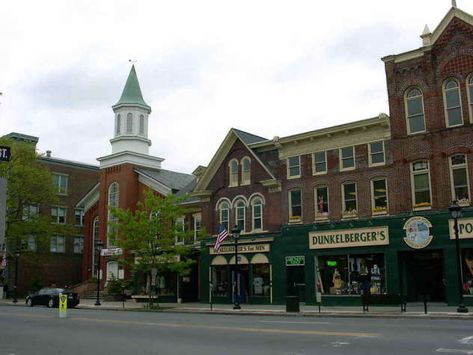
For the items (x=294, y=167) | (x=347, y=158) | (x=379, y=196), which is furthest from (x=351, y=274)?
(x=294, y=167)

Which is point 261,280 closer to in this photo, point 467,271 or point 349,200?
point 349,200

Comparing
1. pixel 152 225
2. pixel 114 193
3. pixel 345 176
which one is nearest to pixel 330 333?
pixel 345 176

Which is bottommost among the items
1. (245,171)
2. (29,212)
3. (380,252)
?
(380,252)

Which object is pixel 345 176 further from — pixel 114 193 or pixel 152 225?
pixel 114 193

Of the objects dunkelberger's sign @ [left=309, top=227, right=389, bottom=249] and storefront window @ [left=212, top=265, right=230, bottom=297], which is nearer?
dunkelberger's sign @ [left=309, top=227, right=389, bottom=249]

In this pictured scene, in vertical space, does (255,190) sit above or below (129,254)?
above

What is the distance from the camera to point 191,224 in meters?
45.2

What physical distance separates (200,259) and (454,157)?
770 inches

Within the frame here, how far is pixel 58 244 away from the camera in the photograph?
60.8 metres

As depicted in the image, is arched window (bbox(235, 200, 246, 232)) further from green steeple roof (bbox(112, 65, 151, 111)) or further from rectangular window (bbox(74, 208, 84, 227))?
rectangular window (bbox(74, 208, 84, 227))

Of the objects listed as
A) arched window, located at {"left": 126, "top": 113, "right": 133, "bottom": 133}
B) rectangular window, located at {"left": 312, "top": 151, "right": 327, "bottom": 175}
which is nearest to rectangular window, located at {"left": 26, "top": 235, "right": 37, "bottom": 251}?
arched window, located at {"left": 126, "top": 113, "right": 133, "bottom": 133}

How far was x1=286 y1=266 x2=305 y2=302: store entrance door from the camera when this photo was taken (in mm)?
36250

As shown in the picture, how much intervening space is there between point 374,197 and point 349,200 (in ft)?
5.46

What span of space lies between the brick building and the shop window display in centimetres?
7
